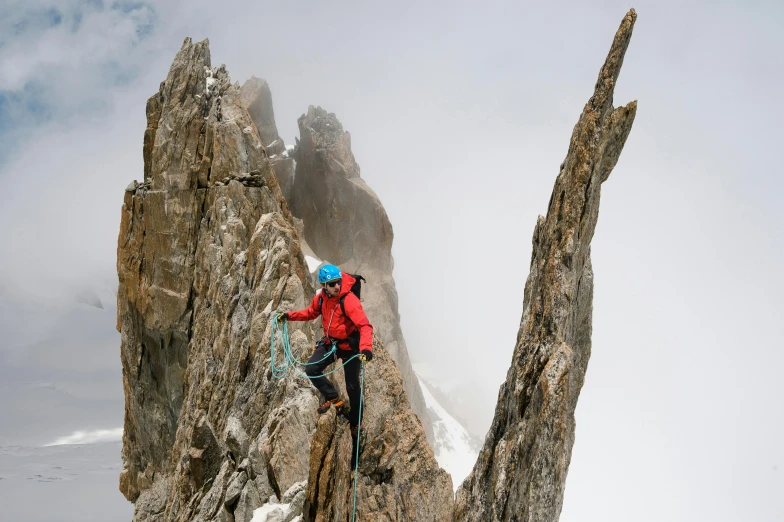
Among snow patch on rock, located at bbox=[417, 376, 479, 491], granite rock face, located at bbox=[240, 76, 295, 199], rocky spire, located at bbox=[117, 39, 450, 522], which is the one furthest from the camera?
granite rock face, located at bbox=[240, 76, 295, 199]

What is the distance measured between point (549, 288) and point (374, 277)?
4496 centimetres

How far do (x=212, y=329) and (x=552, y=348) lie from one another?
15.8 m

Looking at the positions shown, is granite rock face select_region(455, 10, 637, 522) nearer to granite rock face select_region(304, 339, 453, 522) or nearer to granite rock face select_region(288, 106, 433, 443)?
granite rock face select_region(304, 339, 453, 522)

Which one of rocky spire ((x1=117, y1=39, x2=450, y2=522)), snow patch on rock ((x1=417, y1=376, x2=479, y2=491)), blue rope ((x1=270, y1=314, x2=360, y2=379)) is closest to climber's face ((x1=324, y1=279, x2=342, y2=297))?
blue rope ((x1=270, y1=314, x2=360, y2=379))

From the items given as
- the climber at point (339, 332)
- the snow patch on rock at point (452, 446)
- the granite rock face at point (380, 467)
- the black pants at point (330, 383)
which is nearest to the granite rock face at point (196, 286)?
the black pants at point (330, 383)

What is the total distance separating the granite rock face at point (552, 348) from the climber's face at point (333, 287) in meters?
3.70

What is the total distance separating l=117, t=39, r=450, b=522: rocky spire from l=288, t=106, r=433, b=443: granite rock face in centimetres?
2532

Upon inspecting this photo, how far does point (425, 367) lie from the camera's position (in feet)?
328

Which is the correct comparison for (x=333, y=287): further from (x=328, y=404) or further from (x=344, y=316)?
(x=328, y=404)

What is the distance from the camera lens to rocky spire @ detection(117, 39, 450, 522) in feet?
39.1

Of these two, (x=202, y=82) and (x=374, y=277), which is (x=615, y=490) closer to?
(x=374, y=277)

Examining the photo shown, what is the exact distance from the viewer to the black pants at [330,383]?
10961 mm

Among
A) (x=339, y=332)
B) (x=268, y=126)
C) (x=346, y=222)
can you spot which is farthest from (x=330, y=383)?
(x=268, y=126)

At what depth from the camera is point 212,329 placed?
21.3m
